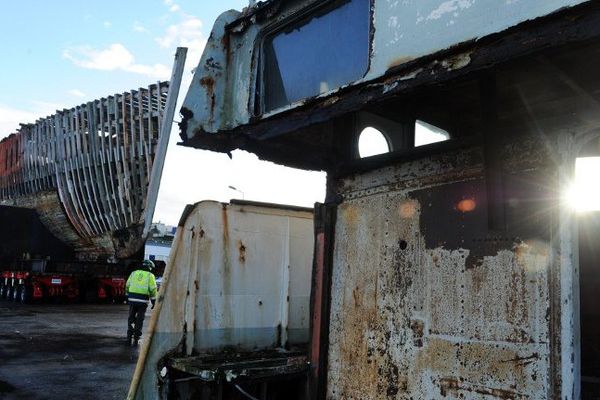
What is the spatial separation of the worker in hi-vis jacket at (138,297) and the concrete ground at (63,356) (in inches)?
12.1

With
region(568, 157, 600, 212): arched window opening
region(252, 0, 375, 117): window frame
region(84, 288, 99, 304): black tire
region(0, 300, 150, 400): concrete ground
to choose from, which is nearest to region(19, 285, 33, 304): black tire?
region(84, 288, 99, 304): black tire

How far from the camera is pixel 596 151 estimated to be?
2.69 metres

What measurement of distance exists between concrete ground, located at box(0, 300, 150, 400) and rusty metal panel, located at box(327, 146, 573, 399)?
13.2 feet

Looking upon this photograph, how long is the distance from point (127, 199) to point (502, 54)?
36.7 feet

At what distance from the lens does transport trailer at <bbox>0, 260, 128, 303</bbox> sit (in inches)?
590

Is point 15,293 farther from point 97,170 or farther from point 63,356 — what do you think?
point 63,356

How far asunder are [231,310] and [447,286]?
1.49 meters

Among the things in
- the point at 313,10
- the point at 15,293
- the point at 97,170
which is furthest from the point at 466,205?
the point at 15,293

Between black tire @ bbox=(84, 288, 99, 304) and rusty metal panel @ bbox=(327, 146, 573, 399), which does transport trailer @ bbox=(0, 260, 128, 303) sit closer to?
black tire @ bbox=(84, 288, 99, 304)

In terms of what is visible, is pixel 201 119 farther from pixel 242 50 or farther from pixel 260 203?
pixel 260 203

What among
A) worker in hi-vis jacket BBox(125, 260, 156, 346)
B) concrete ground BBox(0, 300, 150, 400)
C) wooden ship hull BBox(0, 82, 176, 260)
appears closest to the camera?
concrete ground BBox(0, 300, 150, 400)

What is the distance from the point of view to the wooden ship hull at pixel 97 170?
11711mm

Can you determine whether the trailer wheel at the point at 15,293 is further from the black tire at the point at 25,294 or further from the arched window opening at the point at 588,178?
the arched window opening at the point at 588,178

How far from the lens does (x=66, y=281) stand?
610 inches
